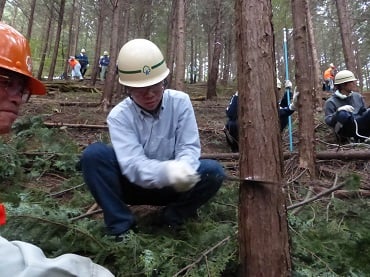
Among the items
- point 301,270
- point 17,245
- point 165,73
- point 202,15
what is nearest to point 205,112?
point 165,73

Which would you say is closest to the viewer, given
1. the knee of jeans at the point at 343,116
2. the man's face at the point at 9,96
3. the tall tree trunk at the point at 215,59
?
the man's face at the point at 9,96

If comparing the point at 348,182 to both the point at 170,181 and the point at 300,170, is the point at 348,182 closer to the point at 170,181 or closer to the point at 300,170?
the point at 170,181

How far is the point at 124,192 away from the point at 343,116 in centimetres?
419

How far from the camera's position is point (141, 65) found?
2473 mm

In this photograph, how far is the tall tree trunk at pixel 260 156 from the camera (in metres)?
1.81

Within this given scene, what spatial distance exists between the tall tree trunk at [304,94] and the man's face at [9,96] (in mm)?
3022

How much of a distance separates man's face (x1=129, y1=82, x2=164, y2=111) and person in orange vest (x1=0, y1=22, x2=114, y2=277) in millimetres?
673

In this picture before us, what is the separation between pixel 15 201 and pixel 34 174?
1427mm

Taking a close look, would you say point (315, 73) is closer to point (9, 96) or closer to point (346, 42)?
point (346, 42)

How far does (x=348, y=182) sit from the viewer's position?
210 cm

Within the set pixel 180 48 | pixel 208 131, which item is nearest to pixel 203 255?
pixel 208 131

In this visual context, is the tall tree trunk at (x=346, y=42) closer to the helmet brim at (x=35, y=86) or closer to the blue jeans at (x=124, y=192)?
the blue jeans at (x=124, y=192)

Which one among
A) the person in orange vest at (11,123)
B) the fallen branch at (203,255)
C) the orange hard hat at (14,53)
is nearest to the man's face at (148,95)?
Answer: the person in orange vest at (11,123)

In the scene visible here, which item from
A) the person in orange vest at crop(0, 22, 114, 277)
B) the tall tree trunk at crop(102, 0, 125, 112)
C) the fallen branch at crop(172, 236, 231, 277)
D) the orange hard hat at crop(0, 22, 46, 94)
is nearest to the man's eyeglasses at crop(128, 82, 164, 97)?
the person in orange vest at crop(0, 22, 114, 277)
